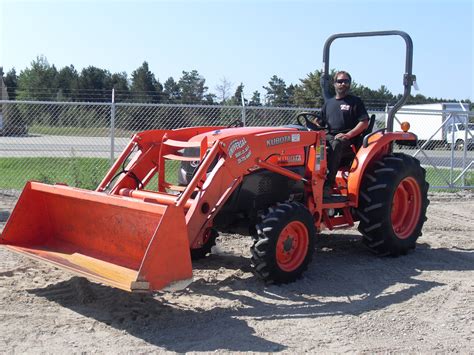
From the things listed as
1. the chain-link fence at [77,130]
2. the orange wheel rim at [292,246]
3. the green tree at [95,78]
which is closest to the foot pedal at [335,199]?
the orange wheel rim at [292,246]

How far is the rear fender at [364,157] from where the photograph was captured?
22.5ft

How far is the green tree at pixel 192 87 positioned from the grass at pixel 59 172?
5.47 meters

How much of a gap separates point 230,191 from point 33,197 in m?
1.93

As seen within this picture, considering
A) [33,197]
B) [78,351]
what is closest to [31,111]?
[33,197]

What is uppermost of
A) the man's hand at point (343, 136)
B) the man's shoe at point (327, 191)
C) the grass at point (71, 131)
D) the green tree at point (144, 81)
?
the green tree at point (144, 81)

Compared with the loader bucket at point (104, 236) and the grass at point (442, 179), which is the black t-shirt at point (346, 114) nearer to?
the loader bucket at point (104, 236)

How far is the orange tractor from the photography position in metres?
5.01

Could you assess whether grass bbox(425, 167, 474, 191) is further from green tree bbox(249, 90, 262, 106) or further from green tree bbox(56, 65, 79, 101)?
green tree bbox(56, 65, 79, 101)

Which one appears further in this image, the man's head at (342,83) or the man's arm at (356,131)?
the man's head at (342,83)

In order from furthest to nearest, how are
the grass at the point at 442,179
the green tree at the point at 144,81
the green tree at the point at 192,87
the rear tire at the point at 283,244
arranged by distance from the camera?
the green tree at the point at 144,81, the green tree at the point at 192,87, the grass at the point at 442,179, the rear tire at the point at 283,244

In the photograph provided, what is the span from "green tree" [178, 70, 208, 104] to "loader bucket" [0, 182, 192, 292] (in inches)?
443

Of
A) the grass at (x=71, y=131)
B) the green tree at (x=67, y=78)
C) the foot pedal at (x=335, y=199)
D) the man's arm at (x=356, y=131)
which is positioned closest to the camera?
the foot pedal at (x=335, y=199)

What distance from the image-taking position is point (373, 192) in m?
6.88

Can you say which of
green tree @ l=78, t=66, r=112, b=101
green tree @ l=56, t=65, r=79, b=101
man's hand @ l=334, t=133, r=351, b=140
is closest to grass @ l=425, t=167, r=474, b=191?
man's hand @ l=334, t=133, r=351, b=140
